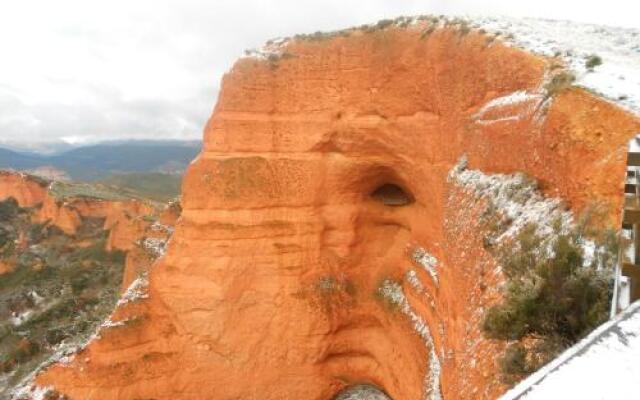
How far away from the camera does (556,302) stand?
4832mm

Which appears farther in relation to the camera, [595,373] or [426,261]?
[426,261]

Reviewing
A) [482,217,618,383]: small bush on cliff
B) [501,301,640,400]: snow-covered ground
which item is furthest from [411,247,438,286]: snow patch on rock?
[501,301,640,400]: snow-covered ground

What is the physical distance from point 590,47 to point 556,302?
303 inches

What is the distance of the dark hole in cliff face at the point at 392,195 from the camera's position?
52.3ft

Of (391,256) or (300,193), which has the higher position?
(300,193)

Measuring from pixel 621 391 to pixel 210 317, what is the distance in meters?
15.0

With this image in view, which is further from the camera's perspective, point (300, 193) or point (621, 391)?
point (300, 193)

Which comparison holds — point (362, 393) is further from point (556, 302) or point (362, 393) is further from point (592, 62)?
point (556, 302)

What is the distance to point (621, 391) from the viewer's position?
201cm

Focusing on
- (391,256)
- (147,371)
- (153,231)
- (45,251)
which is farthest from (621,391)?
(45,251)

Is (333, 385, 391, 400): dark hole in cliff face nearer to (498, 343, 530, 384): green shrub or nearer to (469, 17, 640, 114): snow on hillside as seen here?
(498, 343, 530, 384): green shrub

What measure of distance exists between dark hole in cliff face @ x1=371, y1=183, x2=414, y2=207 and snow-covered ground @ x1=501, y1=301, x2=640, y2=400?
13.3 meters

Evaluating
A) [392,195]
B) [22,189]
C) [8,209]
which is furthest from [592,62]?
[22,189]

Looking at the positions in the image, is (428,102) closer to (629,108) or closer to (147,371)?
(629,108)
